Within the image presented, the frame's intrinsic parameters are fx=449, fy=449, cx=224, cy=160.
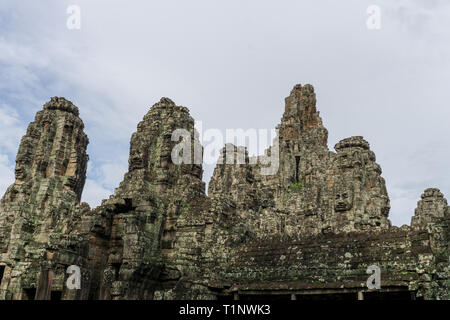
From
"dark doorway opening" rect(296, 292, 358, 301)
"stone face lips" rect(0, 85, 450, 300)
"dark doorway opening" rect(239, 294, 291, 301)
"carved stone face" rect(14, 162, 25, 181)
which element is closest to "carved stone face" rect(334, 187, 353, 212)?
"stone face lips" rect(0, 85, 450, 300)

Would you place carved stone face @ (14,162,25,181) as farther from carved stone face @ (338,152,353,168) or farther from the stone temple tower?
carved stone face @ (338,152,353,168)

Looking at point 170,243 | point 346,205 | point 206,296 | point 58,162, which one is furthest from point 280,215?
point 206,296

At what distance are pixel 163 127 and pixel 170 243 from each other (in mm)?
5342

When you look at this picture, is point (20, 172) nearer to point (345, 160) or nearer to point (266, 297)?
point (266, 297)

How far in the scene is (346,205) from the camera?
114 feet

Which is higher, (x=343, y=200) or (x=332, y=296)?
(x=343, y=200)

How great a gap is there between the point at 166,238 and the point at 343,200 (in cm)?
2120

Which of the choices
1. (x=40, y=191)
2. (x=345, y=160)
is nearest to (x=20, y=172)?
(x=40, y=191)

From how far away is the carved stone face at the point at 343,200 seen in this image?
34.5 m

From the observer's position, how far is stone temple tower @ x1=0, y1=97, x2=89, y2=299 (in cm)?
2461

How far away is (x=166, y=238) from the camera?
57.2 ft

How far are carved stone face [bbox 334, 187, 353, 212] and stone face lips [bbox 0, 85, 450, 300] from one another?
874 mm

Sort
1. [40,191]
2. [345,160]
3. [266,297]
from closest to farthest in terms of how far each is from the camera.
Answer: [266,297]
[40,191]
[345,160]

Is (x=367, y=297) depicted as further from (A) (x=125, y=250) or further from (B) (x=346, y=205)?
(B) (x=346, y=205)
